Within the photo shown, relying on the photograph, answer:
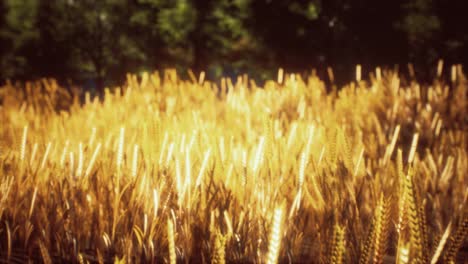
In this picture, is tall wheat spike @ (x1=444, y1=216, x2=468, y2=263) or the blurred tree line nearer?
tall wheat spike @ (x1=444, y1=216, x2=468, y2=263)

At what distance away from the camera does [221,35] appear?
7.81 meters

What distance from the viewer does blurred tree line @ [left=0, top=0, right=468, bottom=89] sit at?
22.2 ft

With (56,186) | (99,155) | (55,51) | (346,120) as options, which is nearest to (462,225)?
(56,186)

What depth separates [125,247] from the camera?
4.61ft

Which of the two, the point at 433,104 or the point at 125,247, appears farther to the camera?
the point at 433,104

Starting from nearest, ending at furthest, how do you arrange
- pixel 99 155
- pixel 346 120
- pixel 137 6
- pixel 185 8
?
1. pixel 99 155
2. pixel 346 120
3. pixel 185 8
4. pixel 137 6

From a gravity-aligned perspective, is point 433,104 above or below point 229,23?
below

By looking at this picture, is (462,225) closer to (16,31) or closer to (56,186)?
(56,186)

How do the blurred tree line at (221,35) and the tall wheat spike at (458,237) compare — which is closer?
the tall wheat spike at (458,237)

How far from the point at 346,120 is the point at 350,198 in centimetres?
179

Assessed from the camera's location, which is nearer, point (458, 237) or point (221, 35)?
point (458, 237)

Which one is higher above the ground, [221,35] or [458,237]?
[221,35]

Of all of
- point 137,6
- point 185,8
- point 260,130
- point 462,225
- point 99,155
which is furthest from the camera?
point 137,6

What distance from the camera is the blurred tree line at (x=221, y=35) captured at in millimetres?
6762
